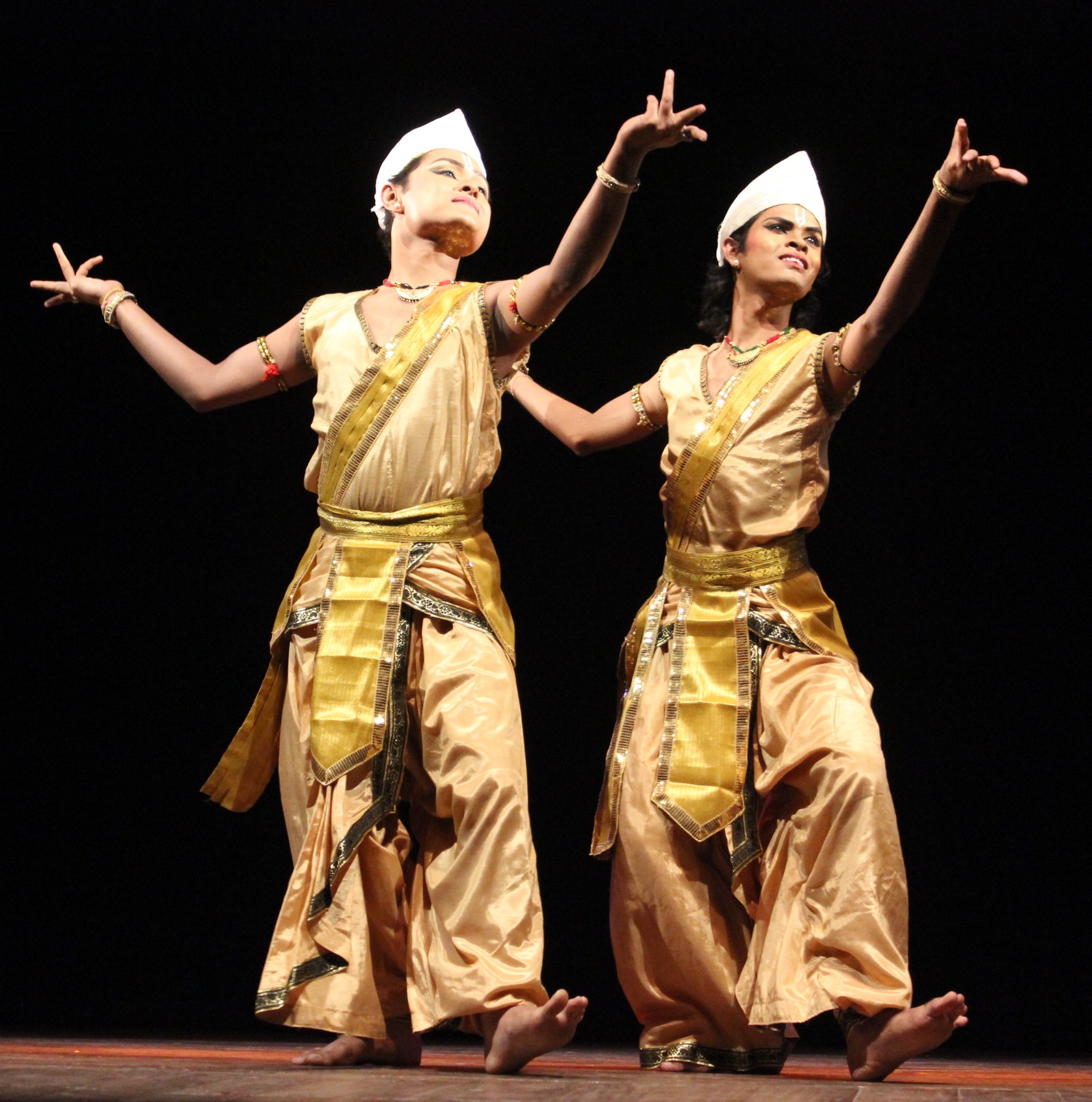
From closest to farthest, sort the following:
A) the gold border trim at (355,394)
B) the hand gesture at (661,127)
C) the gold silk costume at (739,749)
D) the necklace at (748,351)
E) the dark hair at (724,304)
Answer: the hand gesture at (661,127) < the gold silk costume at (739,749) < the gold border trim at (355,394) < the necklace at (748,351) < the dark hair at (724,304)

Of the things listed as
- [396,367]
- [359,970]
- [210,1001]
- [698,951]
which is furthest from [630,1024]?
[396,367]

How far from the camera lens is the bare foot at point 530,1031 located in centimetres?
249

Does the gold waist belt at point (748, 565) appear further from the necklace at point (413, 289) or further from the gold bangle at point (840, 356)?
the necklace at point (413, 289)

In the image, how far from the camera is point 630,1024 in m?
4.25

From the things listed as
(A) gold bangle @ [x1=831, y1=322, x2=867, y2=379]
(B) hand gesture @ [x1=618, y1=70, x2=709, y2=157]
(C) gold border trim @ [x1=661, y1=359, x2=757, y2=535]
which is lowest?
(C) gold border trim @ [x1=661, y1=359, x2=757, y2=535]

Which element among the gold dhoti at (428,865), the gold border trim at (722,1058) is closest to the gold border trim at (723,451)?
the gold dhoti at (428,865)

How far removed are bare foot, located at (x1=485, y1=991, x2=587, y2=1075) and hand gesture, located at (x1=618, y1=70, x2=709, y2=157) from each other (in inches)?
50.6

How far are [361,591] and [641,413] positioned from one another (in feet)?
2.41

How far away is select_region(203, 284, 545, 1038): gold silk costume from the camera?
108 inches

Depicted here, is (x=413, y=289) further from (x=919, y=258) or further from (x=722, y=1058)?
(x=722, y=1058)

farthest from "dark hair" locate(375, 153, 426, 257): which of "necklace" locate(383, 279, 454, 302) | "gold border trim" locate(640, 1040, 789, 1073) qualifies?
"gold border trim" locate(640, 1040, 789, 1073)

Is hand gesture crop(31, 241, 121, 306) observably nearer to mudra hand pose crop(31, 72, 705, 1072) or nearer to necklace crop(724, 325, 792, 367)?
mudra hand pose crop(31, 72, 705, 1072)

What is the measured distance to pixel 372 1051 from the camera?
2803 mm

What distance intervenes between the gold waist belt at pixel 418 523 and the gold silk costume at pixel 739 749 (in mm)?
443
